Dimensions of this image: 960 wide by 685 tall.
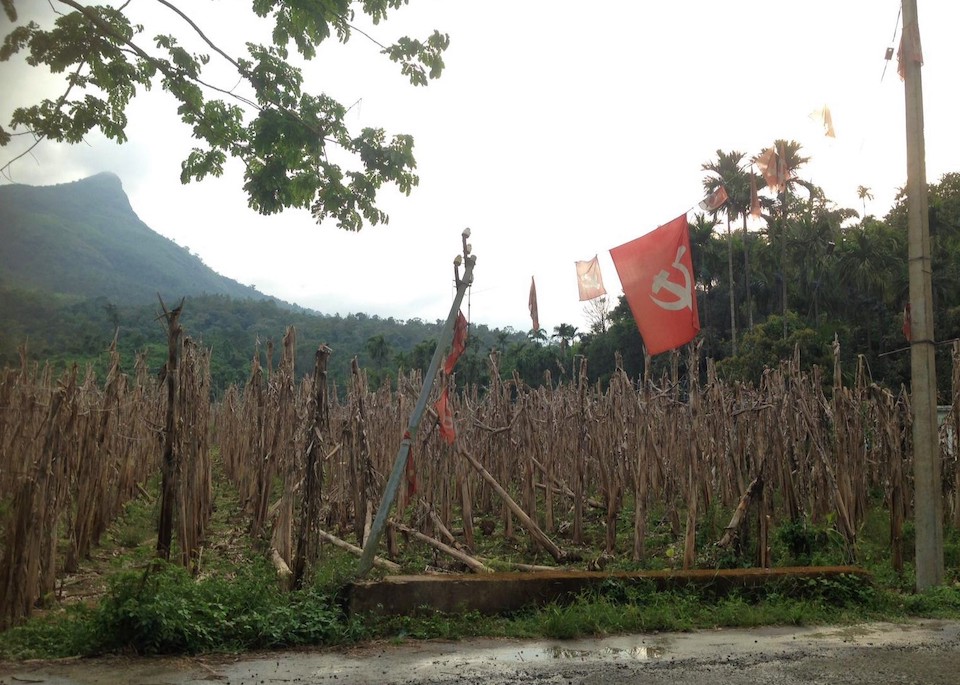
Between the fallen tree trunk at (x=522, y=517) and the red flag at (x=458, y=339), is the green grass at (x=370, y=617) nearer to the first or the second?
the fallen tree trunk at (x=522, y=517)

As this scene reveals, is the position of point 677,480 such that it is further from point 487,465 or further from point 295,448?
point 295,448

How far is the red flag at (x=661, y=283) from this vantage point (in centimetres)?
750

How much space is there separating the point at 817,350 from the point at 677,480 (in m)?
11.3

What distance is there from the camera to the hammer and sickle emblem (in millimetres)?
7516

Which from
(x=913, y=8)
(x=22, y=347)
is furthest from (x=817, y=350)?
(x=22, y=347)

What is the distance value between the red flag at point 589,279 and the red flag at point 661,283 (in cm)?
306

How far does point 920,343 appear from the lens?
8109mm

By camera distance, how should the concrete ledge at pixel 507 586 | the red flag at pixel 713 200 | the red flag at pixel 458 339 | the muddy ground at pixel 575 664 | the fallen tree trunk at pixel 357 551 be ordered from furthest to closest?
the fallen tree trunk at pixel 357 551 → the red flag at pixel 713 200 → the red flag at pixel 458 339 → the concrete ledge at pixel 507 586 → the muddy ground at pixel 575 664

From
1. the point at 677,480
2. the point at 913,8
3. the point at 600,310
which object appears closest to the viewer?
the point at 913,8

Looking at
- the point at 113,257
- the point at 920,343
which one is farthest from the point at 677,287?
the point at 113,257

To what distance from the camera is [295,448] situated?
8617 millimetres

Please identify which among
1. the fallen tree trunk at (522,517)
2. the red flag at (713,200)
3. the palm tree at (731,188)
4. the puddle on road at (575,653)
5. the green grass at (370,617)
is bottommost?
the puddle on road at (575,653)

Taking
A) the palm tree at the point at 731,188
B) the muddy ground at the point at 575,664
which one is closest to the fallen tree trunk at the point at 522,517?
the muddy ground at the point at 575,664

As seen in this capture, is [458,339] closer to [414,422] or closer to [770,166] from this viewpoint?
[414,422]
